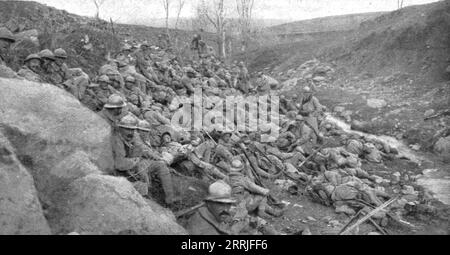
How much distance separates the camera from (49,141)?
12.9ft

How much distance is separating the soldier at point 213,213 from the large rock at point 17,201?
1359 millimetres

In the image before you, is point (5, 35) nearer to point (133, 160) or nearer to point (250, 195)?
point (133, 160)

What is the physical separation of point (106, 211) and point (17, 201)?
0.71 metres

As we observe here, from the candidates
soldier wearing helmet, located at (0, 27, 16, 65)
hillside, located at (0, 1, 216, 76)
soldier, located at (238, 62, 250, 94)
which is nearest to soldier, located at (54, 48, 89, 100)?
hillside, located at (0, 1, 216, 76)

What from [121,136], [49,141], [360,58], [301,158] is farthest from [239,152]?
[360,58]

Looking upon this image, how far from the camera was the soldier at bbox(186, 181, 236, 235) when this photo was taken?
3783 millimetres

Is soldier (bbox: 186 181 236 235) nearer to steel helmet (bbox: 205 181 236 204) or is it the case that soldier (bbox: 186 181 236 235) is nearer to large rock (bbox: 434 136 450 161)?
steel helmet (bbox: 205 181 236 204)

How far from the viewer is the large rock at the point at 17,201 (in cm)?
301

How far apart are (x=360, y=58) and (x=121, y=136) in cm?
1545

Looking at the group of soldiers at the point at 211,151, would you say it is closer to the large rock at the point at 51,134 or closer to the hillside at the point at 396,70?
the large rock at the point at 51,134

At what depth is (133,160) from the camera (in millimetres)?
4824

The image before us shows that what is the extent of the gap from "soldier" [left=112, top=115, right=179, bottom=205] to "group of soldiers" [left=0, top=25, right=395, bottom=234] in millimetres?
12

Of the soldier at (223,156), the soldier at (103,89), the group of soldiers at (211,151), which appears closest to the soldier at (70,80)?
the group of soldiers at (211,151)
